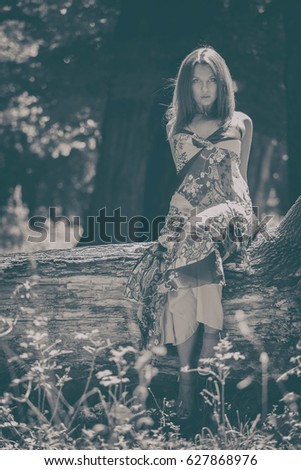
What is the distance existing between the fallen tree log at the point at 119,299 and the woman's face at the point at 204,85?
1078 millimetres

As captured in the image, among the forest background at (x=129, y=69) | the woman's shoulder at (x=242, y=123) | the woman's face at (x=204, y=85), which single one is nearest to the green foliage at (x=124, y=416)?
the woman's shoulder at (x=242, y=123)

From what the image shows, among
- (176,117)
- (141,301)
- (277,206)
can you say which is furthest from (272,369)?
(277,206)

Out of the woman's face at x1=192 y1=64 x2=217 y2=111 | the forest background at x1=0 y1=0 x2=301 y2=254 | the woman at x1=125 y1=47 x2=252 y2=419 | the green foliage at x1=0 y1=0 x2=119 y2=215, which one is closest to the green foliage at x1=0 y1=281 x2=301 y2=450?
the woman at x1=125 y1=47 x2=252 y2=419

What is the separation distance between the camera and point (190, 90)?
614 cm

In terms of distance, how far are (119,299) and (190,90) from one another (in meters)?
1.68

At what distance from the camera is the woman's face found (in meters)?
6.09

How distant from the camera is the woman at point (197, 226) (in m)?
5.90

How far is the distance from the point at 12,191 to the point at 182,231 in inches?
496

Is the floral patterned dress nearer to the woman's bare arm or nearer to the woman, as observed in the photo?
the woman

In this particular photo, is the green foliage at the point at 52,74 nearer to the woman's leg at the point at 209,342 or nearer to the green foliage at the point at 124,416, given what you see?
the green foliage at the point at 124,416

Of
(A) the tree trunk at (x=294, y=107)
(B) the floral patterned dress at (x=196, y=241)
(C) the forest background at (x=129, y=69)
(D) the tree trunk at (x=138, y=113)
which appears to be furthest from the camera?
(D) the tree trunk at (x=138, y=113)

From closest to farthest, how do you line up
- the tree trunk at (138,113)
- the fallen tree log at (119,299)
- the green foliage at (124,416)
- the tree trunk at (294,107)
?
the green foliage at (124,416), the fallen tree log at (119,299), the tree trunk at (294,107), the tree trunk at (138,113)

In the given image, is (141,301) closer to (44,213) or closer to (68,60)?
(68,60)

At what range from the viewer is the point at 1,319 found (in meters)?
6.50
